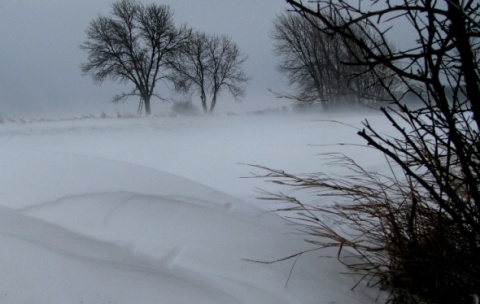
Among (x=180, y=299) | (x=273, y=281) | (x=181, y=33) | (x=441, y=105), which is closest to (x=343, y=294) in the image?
(x=273, y=281)

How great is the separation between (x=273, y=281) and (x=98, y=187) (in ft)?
4.17

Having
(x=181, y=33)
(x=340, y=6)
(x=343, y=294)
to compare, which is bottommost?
(x=343, y=294)

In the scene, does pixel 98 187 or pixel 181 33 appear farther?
pixel 181 33

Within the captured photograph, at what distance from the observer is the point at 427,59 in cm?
102

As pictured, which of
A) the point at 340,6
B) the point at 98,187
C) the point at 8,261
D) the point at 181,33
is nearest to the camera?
the point at 340,6

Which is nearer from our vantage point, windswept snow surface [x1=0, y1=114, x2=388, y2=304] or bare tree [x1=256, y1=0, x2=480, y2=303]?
bare tree [x1=256, y1=0, x2=480, y2=303]

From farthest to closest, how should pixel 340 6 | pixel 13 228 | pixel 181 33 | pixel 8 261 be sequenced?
pixel 181 33 < pixel 13 228 < pixel 8 261 < pixel 340 6

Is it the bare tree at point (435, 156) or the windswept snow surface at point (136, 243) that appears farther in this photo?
the windswept snow surface at point (136, 243)

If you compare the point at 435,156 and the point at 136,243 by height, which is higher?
the point at 435,156

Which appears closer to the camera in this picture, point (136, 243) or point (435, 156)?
point (435, 156)

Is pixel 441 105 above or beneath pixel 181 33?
beneath

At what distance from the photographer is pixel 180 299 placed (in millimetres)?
1370

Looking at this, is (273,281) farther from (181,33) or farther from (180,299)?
(181,33)

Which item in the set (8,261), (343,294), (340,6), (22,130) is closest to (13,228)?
(8,261)
